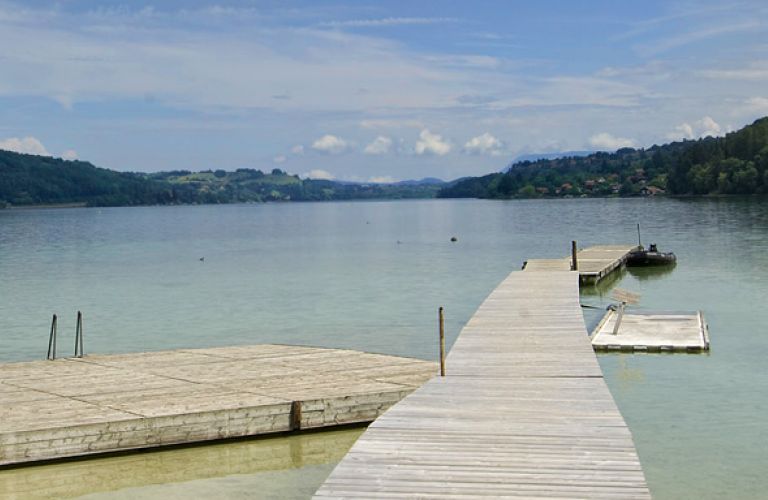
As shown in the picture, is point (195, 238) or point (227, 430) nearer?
point (227, 430)

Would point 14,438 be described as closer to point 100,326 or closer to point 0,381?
point 0,381

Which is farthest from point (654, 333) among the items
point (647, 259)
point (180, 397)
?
point (647, 259)

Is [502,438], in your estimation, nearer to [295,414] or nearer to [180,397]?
[295,414]

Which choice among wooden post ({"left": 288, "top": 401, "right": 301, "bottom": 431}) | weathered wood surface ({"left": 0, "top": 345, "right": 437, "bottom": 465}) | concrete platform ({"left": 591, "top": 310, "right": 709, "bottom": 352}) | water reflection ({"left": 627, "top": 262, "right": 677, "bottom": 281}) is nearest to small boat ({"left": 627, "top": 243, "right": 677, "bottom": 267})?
water reflection ({"left": 627, "top": 262, "right": 677, "bottom": 281})

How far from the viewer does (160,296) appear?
41.2 meters

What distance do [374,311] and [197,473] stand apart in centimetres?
1969

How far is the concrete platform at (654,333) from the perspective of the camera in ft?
76.8

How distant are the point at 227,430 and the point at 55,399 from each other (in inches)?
121

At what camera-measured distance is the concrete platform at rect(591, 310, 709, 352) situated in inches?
922

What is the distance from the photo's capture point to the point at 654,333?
25.1 metres

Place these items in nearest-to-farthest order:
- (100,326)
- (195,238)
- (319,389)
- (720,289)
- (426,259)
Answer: (319,389), (100,326), (720,289), (426,259), (195,238)

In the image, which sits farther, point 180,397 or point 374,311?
point 374,311

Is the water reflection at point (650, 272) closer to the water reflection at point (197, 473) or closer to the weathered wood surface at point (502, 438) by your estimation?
the weathered wood surface at point (502, 438)

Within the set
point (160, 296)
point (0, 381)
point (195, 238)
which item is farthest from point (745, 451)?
point (195, 238)
